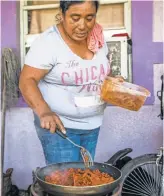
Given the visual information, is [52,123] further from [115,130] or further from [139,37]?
[139,37]

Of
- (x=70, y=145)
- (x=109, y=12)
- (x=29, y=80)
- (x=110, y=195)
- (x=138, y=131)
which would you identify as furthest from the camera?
(x=138, y=131)

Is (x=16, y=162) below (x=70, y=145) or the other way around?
below

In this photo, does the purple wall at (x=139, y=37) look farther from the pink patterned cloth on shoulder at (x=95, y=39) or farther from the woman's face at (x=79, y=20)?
the woman's face at (x=79, y=20)

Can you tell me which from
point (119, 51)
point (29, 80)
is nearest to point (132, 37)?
point (119, 51)

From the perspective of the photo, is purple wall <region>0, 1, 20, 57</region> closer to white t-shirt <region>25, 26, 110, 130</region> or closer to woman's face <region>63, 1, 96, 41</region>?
white t-shirt <region>25, 26, 110, 130</region>

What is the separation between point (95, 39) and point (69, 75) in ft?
1.17

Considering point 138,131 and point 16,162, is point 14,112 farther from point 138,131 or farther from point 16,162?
point 138,131

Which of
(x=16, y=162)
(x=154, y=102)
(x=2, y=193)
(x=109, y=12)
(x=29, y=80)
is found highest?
(x=109, y=12)

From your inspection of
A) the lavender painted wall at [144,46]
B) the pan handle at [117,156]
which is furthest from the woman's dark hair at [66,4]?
the pan handle at [117,156]

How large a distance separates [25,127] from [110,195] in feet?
3.81

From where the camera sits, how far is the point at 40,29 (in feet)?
10.0

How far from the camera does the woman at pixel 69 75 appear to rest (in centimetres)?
263

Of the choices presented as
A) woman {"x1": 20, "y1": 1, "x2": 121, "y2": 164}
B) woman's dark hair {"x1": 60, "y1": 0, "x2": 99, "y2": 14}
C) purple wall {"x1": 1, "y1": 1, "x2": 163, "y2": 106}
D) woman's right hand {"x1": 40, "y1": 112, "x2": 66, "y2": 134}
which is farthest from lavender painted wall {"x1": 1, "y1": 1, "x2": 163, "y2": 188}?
woman's right hand {"x1": 40, "y1": 112, "x2": 66, "y2": 134}

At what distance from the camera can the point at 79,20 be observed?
8.56 ft
